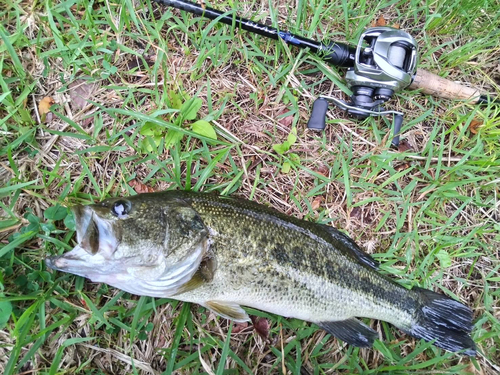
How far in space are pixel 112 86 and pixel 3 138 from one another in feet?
3.49

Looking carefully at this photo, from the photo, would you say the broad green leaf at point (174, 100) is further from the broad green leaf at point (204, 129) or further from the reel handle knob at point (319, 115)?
the reel handle knob at point (319, 115)

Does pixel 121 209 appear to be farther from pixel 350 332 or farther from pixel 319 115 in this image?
pixel 350 332

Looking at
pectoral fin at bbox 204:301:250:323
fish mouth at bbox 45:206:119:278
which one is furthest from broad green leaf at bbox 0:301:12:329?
pectoral fin at bbox 204:301:250:323

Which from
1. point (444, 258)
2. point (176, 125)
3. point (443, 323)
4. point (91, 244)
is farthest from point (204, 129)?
point (443, 323)

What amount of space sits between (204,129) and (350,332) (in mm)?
2239

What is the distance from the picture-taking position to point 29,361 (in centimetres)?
287

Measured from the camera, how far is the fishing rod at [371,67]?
3.08 metres

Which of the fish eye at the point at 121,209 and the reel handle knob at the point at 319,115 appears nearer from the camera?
the fish eye at the point at 121,209

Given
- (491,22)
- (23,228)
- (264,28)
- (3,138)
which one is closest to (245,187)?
(264,28)

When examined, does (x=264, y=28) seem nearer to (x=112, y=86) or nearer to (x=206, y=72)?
(x=206, y=72)

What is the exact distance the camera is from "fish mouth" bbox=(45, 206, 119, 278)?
2229 millimetres

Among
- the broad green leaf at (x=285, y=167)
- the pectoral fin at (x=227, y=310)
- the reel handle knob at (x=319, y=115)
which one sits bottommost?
the pectoral fin at (x=227, y=310)

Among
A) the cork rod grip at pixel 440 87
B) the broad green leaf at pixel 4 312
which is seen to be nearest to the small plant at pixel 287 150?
the cork rod grip at pixel 440 87

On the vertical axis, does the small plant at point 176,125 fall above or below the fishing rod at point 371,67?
below
